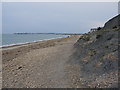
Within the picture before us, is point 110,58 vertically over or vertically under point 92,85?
over

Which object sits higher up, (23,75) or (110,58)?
(110,58)

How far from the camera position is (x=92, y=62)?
10977mm

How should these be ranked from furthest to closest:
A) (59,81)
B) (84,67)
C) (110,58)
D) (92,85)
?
(84,67)
(110,58)
(59,81)
(92,85)

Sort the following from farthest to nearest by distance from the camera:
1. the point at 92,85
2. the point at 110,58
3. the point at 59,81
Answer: the point at 110,58, the point at 59,81, the point at 92,85

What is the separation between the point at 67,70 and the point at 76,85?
2554 millimetres

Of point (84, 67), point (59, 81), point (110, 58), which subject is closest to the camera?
point (59, 81)

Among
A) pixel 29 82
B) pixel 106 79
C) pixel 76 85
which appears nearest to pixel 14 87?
pixel 29 82

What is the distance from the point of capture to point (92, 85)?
7777 mm

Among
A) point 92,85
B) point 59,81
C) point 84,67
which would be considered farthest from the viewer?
point 84,67

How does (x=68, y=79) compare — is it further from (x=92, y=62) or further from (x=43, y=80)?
(x=92, y=62)

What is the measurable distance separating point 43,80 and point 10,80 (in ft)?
6.30

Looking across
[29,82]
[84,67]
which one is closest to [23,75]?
[29,82]

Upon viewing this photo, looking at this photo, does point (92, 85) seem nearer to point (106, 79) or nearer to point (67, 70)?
point (106, 79)

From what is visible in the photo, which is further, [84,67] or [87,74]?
[84,67]
